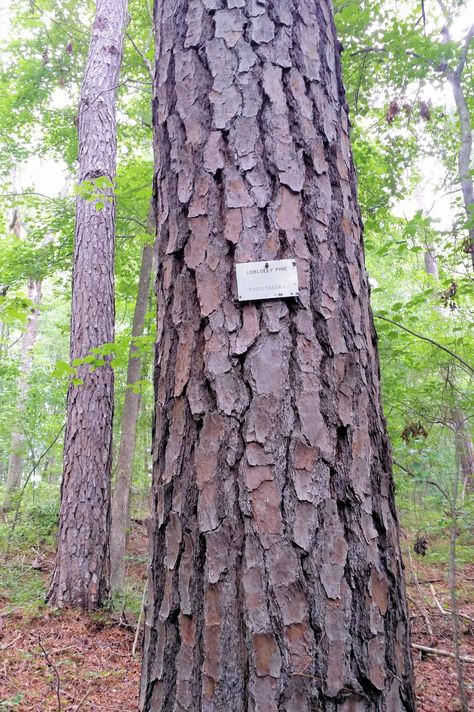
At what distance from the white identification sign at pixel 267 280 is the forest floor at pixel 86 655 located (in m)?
2.30

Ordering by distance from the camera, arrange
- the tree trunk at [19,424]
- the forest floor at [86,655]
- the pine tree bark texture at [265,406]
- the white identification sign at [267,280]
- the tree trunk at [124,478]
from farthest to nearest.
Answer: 1. the tree trunk at [19,424]
2. the tree trunk at [124,478]
3. the forest floor at [86,655]
4. the white identification sign at [267,280]
5. the pine tree bark texture at [265,406]

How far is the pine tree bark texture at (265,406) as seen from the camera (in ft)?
3.18

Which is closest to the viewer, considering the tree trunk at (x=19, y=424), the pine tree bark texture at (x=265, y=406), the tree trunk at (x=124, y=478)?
the pine tree bark texture at (x=265, y=406)

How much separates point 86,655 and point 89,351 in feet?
7.87

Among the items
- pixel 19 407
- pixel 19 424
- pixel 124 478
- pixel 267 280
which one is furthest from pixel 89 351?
pixel 19 407

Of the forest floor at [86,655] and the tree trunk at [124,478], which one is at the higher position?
the tree trunk at [124,478]

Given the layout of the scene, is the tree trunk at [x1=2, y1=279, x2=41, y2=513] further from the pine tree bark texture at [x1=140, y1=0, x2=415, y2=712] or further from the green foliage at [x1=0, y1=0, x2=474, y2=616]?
the pine tree bark texture at [x1=140, y1=0, x2=415, y2=712]

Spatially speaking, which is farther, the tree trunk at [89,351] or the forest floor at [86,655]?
the tree trunk at [89,351]

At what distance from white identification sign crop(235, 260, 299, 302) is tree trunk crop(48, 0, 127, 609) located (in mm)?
3233

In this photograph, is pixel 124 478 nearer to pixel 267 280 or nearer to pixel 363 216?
pixel 363 216

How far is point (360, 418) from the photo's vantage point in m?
1.12

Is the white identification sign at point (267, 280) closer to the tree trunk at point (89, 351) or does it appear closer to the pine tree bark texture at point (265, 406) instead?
the pine tree bark texture at point (265, 406)

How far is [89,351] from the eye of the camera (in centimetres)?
437

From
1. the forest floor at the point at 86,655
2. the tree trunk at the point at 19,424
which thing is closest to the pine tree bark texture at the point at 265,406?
the forest floor at the point at 86,655
